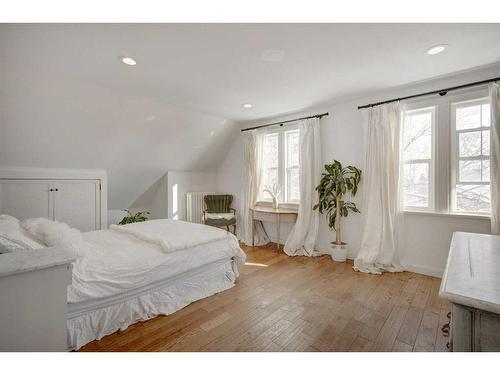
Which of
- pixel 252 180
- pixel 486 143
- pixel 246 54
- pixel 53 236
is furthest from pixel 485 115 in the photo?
pixel 53 236

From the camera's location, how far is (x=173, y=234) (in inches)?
96.8

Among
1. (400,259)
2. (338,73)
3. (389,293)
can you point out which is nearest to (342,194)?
(400,259)

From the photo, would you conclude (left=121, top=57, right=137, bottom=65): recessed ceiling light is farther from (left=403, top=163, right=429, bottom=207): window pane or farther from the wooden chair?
(left=403, top=163, right=429, bottom=207): window pane

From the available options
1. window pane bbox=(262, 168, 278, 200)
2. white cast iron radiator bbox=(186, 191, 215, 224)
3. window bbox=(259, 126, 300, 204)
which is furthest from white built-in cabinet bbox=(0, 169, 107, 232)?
window bbox=(259, 126, 300, 204)

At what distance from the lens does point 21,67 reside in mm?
2369

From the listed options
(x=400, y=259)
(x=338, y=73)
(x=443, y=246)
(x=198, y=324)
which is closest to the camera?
(x=198, y=324)

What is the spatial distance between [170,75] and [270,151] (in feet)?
8.03

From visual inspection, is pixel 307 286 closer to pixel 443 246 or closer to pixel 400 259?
pixel 400 259

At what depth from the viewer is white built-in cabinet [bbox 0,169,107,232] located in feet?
10.1

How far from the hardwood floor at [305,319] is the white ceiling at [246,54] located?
2.35m

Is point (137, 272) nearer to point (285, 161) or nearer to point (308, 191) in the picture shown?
point (308, 191)

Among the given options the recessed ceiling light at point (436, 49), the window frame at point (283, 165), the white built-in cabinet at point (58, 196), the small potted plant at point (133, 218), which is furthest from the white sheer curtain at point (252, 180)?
the recessed ceiling light at point (436, 49)

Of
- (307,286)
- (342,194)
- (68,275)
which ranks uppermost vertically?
(342,194)
